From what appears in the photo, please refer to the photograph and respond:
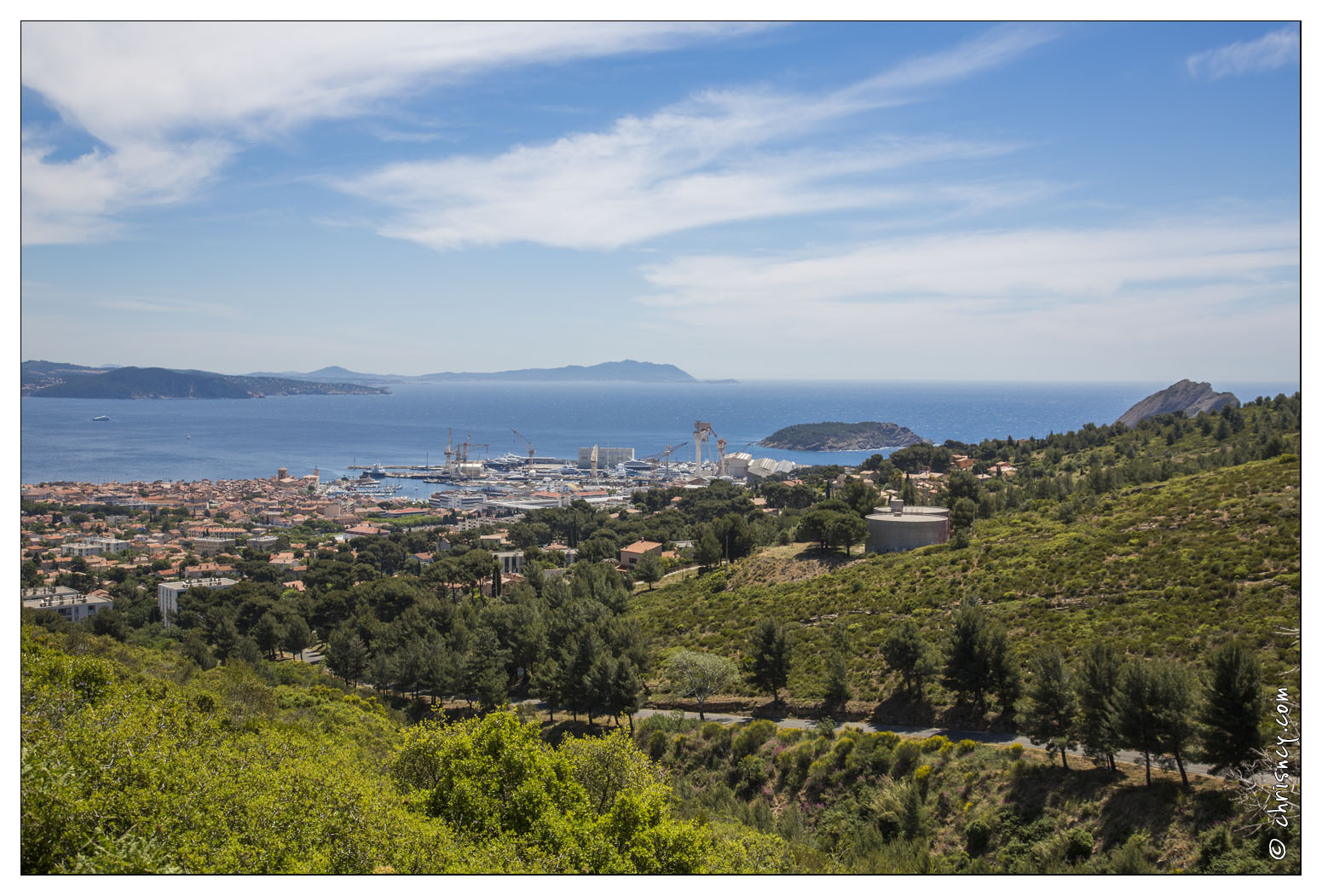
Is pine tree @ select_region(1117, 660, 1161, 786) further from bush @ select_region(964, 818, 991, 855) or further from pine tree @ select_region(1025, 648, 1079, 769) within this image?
bush @ select_region(964, 818, 991, 855)

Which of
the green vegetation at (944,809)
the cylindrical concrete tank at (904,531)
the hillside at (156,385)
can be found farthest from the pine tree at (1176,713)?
the hillside at (156,385)

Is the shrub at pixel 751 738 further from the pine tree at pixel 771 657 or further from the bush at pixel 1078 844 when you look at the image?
the bush at pixel 1078 844

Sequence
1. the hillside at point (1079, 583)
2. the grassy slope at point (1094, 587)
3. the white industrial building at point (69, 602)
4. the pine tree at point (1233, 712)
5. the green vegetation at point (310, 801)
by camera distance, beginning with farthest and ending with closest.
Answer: the white industrial building at point (69, 602) → the hillside at point (1079, 583) → the grassy slope at point (1094, 587) → the pine tree at point (1233, 712) → the green vegetation at point (310, 801)

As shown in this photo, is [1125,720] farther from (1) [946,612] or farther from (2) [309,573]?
(2) [309,573]

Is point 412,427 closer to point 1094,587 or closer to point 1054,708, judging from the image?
point 1094,587

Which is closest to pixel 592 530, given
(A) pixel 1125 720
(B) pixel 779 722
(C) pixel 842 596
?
(C) pixel 842 596

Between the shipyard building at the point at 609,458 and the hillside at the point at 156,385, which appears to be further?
the shipyard building at the point at 609,458

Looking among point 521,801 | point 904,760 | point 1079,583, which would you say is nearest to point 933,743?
point 904,760
